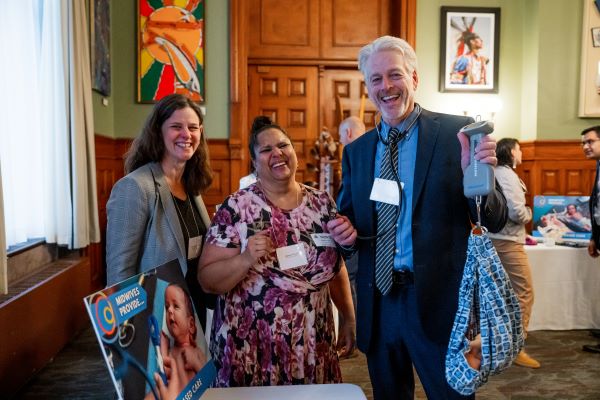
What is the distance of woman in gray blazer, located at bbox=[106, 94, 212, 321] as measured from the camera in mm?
1784

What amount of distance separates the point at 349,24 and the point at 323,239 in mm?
5113

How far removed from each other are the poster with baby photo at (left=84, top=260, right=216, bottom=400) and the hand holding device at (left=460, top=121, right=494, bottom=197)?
0.78 metres

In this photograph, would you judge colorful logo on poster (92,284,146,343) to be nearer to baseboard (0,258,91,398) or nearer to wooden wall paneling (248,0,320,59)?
baseboard (0,258,91,398)

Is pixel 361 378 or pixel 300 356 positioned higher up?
pixel 300 356

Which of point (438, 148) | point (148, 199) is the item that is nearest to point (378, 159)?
point (438, 148)

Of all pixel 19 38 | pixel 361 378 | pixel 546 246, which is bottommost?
pixel 361 378

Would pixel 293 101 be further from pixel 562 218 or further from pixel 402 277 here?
pixel 402 277

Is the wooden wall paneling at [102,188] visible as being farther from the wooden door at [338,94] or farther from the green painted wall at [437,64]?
the wooden door at [338,94]

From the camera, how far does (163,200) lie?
186 centimetres

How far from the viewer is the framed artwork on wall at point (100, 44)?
481 centimetres

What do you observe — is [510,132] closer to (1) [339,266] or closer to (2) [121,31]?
(2) [121,31]

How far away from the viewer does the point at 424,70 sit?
20.0 feet

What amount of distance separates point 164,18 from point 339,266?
4.92 m

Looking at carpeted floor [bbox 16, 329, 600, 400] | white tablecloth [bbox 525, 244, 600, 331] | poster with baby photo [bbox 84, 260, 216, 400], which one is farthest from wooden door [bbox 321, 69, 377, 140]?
poster with baby photo [bbox 84, 260, 216, 400]
